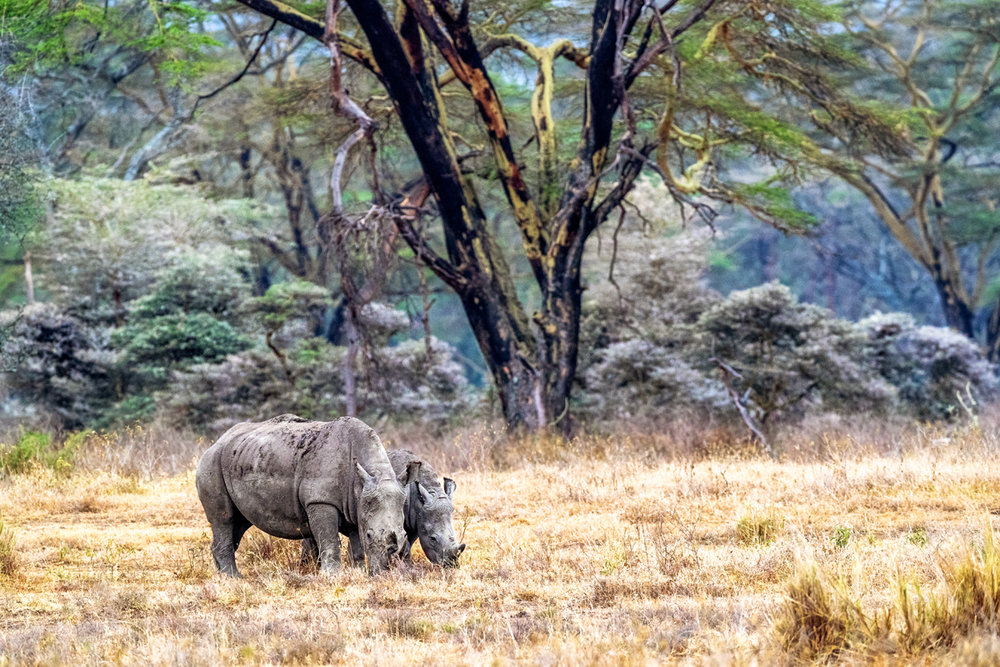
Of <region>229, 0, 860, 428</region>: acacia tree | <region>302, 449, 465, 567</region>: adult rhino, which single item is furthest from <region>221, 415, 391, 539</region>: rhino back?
<region>229, 0, 860, 428</region>: acacia tree

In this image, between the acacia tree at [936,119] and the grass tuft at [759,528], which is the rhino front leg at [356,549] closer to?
the grass tuft at [759,528]

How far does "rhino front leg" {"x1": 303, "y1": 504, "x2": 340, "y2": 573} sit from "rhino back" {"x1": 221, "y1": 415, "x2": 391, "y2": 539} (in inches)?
2.2

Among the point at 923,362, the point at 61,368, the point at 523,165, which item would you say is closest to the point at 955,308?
the point at 923,362

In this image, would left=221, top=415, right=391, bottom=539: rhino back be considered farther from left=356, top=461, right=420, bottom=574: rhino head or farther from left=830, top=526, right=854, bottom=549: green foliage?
left=830, top=526, right=854, bottom=549: green foliage

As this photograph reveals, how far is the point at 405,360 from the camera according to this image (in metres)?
20.3

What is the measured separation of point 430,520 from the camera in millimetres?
7312

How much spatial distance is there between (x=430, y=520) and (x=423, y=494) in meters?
0.19

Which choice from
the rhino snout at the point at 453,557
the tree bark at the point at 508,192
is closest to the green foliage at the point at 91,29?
the tree bark at the point at 508,192

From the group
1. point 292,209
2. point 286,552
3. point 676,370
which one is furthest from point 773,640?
point 292,209

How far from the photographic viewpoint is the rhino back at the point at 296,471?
23.2 ft

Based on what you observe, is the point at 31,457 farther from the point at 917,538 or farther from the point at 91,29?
the point at 91,29

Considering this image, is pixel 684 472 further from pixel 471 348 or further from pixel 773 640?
pixel 471 348

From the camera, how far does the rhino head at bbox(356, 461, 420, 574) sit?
22.3 ft

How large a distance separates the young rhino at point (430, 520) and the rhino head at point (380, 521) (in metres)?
0.32
